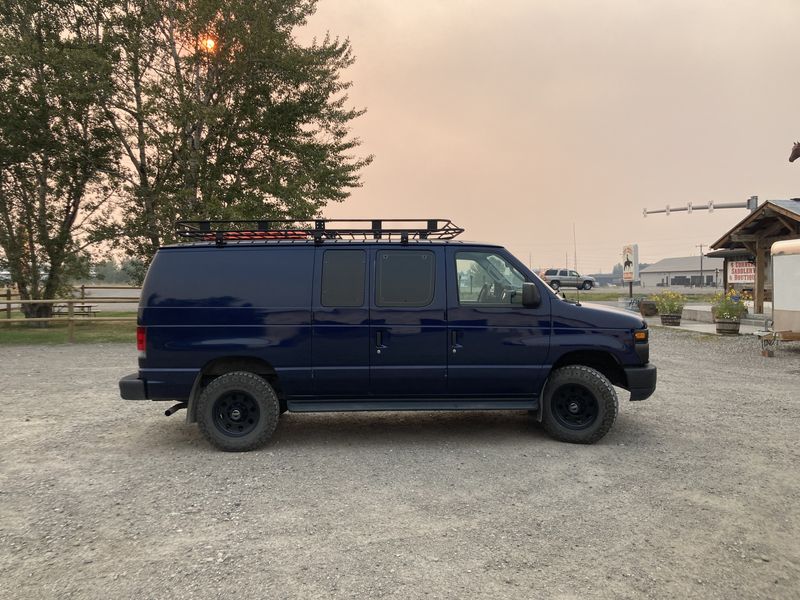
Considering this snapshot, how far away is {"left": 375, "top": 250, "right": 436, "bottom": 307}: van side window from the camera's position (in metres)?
5.61

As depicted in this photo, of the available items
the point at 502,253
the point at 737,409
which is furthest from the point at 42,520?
the point at 737,409

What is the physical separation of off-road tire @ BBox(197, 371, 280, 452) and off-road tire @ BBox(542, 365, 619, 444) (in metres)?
2.99

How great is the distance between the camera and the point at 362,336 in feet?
18.2

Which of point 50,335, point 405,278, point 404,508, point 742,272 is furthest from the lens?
point 742,272

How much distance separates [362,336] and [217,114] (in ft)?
45.4

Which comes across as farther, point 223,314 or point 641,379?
point 641,379

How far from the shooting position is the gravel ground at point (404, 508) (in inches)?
119

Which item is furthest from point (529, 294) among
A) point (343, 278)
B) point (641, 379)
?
point (343, 278)

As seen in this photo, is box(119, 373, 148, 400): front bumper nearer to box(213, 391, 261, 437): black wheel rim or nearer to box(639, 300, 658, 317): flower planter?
box(213, 391, 261, 437): black wheel rim

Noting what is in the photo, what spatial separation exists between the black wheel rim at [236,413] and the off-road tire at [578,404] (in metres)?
3.18

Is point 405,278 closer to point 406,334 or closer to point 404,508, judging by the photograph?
point 406,334

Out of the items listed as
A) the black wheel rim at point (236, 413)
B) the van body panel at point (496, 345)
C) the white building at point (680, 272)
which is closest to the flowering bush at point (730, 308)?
the van body panel at point (496, 345)

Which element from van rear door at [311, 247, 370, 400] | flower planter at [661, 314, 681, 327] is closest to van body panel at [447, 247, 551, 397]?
van rear door at [311, 247, 370, 400]

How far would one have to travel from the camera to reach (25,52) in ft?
55.7
